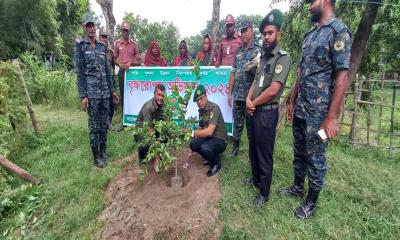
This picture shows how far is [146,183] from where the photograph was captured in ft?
11.7

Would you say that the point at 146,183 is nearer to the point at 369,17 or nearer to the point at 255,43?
the point at 255,43

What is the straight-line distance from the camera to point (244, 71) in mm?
3660

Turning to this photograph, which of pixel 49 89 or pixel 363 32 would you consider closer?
pixel 363 32

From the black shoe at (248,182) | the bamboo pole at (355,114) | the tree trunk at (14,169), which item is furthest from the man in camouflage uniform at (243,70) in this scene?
the tree trunk at (14,169)

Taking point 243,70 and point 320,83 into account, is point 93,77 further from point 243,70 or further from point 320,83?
point 320,83

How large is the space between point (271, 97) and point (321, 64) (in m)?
0.50

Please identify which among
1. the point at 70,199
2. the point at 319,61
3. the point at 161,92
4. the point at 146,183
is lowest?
the point at 70,199

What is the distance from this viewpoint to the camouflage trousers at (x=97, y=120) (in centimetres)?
400

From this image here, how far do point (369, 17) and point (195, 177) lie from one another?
175 inches

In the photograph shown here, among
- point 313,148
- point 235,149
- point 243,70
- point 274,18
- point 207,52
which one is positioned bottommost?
point 235,149

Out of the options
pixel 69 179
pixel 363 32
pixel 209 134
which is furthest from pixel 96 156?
pixel 363 32

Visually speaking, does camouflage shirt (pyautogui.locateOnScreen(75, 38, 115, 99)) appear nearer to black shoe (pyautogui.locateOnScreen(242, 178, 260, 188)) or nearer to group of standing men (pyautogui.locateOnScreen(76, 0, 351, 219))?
group of standing men (pyautogui.locateOnScreen(76, 0, 351, 219))

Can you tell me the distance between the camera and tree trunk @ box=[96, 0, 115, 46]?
21.6ft

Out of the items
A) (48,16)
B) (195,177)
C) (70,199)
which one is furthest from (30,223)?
(48,16)
